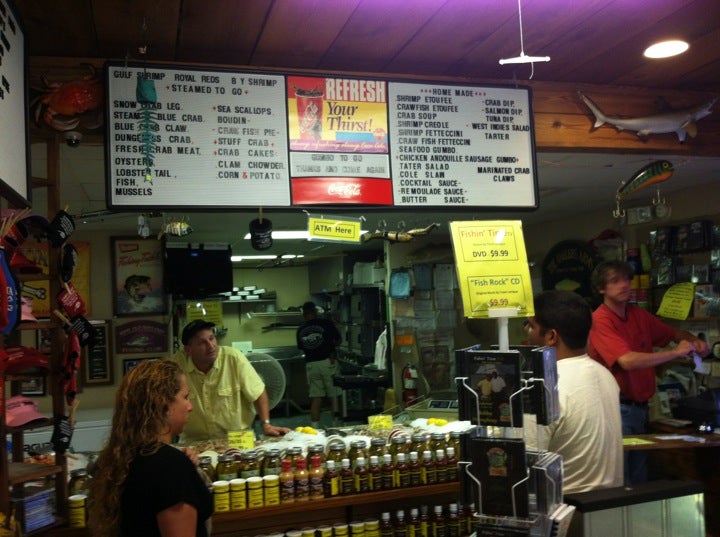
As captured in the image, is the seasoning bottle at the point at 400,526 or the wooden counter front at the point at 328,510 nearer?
the wooden counter front at the point at 328,510

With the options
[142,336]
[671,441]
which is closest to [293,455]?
[671,441]

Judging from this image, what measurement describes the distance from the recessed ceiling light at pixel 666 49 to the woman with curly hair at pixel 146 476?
103 inches

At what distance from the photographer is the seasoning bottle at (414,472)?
117 inches

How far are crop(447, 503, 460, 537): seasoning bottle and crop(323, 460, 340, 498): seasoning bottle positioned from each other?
607 mm

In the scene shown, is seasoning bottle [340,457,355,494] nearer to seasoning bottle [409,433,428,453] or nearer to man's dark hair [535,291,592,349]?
seasoning bottle [409,433,428,453]

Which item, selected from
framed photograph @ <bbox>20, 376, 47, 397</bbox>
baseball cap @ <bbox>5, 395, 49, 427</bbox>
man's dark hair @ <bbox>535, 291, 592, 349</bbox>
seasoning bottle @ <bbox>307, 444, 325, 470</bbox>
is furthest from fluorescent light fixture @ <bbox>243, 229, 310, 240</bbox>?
Answer: man's dark hair @ <bbox>535, 291, 592, 349</bbox>

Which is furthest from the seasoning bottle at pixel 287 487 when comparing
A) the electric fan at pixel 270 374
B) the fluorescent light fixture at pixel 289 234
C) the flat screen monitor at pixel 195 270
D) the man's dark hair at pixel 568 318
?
the fluorescent light fixture at pixel 289 234

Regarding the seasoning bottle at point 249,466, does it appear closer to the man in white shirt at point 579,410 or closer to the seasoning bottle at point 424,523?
the seasoning bottle at point 424,523

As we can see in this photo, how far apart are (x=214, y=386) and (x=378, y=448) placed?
160cm

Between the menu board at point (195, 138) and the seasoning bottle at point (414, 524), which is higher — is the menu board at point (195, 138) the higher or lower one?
the higher one

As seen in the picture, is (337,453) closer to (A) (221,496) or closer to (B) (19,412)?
(A) (221,496)

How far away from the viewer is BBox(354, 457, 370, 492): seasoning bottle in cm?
289

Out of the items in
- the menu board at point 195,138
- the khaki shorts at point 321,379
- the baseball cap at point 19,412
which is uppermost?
the menu board at point 195,138

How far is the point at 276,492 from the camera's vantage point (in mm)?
2787
